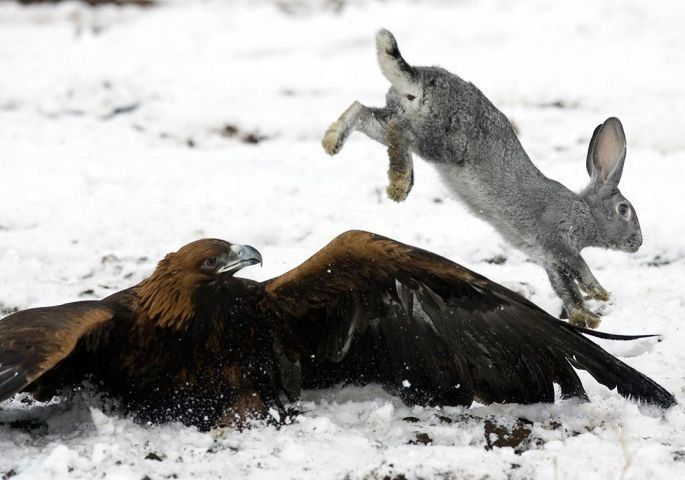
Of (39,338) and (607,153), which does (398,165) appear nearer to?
(607,153)

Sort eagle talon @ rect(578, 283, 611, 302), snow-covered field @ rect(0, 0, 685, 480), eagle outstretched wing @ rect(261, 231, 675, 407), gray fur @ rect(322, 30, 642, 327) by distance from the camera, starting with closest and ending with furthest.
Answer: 1. snow-covered field @ rect(0, 0, 685, 480)
2. eagle outstretched wing @ rect(261, 231, 675, 407)
3. gray fur @ rect(322, 30, 642, 327)
4. eagle talon @ rect(578, 283, 611, 302)

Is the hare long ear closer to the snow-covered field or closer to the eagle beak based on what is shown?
the snow-covered field

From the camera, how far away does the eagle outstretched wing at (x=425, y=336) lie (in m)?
5.14

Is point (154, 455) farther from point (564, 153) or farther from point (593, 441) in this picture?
point (564, 153)

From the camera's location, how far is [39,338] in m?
4.78

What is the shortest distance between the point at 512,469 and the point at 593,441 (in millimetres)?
449

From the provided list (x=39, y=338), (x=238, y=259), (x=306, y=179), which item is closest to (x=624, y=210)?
(x=306, y=179)

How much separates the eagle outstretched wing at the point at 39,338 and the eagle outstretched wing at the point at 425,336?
2.87 feet

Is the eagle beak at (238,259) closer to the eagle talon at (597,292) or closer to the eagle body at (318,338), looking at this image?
the eagle body at (318,338)

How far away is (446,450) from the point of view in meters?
4.82

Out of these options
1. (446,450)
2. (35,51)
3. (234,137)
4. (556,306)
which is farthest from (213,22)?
(446,450)

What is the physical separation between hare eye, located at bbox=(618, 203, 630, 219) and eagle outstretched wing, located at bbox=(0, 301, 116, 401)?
12.1 feet

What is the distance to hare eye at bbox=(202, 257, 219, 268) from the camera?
5219 millimetres

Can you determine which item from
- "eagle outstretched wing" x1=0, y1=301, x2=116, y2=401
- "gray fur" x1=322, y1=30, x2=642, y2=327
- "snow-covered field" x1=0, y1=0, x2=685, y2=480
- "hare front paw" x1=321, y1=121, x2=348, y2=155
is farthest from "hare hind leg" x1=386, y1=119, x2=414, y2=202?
"eagle outstretched wing" x1=0, y1=301, x2=116, y2=401
